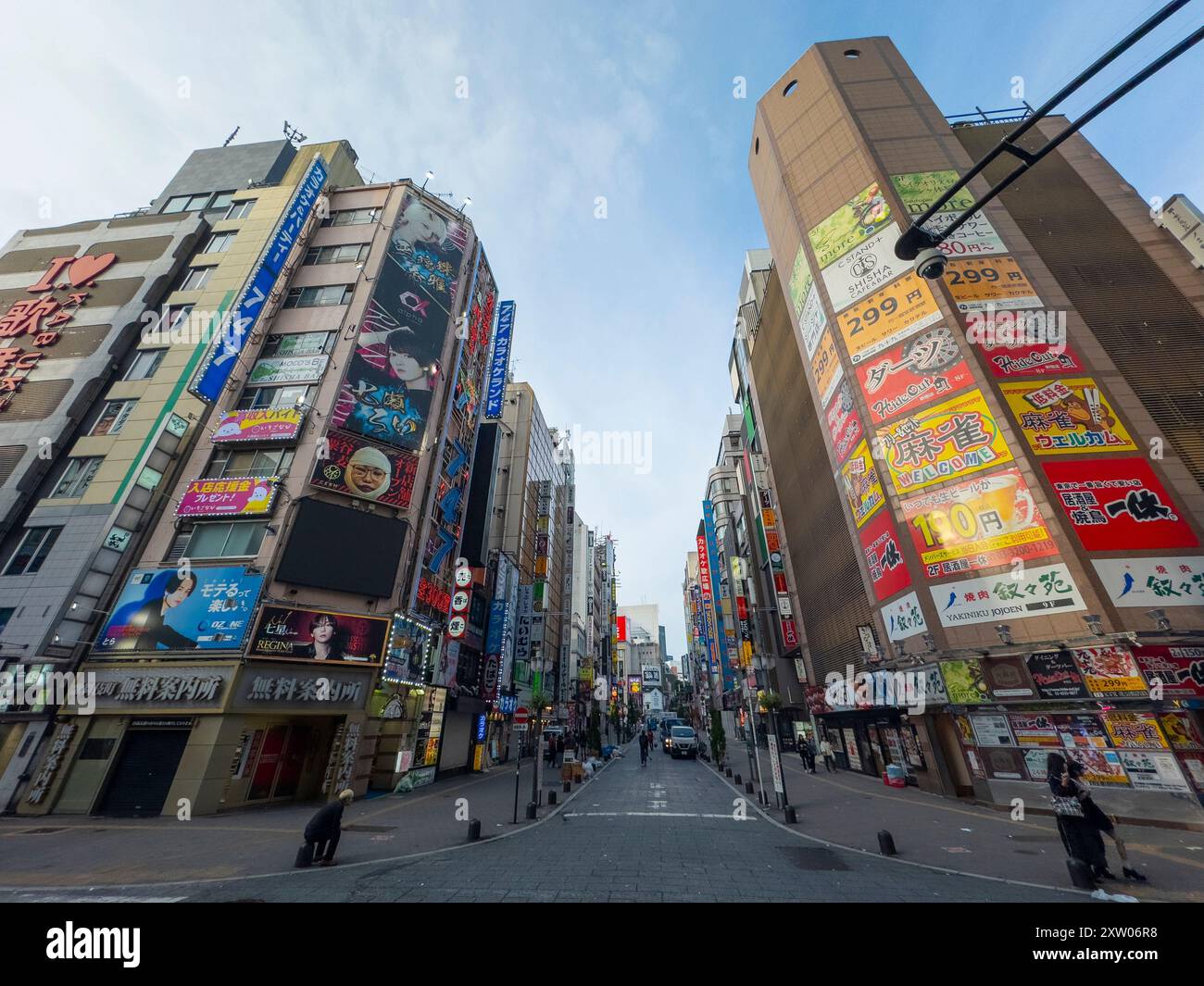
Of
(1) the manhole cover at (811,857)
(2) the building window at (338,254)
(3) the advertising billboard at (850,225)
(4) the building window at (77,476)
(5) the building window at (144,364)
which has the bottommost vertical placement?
(1) the manhole cover at (811,857)

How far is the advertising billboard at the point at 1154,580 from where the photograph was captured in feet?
55.8

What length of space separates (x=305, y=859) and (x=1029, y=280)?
1405 inches

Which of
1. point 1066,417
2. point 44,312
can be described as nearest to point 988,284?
point 1066,417

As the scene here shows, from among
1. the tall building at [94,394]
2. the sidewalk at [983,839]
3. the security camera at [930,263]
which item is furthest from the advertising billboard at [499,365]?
the security camera at [930,263]

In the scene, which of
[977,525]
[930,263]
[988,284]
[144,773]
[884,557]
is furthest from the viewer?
[988,284]

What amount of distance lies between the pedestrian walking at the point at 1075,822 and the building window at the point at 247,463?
27461 mm

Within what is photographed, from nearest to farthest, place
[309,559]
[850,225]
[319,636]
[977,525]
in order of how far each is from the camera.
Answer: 1. [319,636]
2. [977,525]
3. [309,559]
4. [850,225]

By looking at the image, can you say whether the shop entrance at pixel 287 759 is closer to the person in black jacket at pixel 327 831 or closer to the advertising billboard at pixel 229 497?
the advertising billboard at pixel 229 497

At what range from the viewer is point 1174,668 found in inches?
616

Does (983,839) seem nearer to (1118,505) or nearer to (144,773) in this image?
(1118,505)

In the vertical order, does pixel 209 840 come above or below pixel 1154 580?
below

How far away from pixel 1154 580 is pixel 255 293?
39811 mm

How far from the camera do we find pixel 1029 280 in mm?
24219
